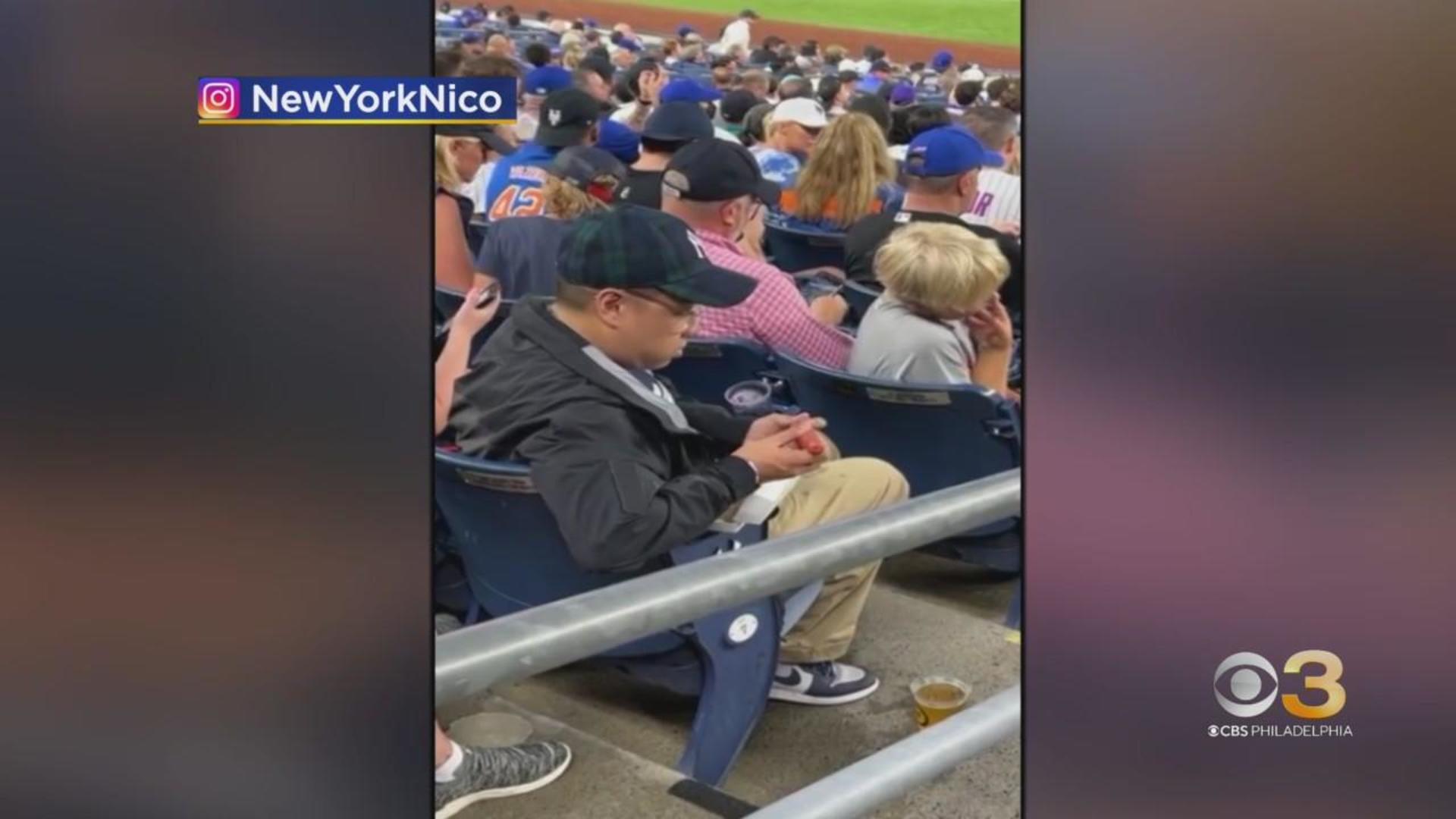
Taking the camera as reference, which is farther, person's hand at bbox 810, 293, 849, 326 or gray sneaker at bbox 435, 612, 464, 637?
person's hand at bbox 810, 293, 849, 326

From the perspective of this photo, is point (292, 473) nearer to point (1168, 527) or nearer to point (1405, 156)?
point (1168, 527)

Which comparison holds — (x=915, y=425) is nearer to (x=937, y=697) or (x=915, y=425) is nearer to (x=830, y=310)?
(x=830, y=310)

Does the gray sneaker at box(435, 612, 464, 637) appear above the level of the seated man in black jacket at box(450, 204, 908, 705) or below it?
below

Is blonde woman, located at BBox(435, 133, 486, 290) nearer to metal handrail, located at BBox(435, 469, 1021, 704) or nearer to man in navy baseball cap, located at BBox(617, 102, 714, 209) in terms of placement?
man in navy baseball cap, located at BBox(617, 102, 714, 209)

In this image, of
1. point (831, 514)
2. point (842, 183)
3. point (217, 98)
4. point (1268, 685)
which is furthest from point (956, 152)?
point (217, 98)

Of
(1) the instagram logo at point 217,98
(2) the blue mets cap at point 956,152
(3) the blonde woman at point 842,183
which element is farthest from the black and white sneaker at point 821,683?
(1) the instagram logo at point 217,98

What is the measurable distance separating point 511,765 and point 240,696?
17.6 inches

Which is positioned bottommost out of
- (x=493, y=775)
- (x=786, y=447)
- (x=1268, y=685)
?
(x=493, y=775)

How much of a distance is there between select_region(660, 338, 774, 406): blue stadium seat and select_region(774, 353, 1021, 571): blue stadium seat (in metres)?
0.05

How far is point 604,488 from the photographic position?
1943 millimetres

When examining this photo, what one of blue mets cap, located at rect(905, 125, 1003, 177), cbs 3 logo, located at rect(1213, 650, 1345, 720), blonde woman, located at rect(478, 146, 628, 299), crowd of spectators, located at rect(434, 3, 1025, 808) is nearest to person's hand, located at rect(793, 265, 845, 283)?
crowd of spectators, located at rect(434, 3, 1025, 808)

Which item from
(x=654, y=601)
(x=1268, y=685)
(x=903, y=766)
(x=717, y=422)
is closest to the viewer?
(x=654, y=601)

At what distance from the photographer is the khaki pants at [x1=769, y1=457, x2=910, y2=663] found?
6.73 ft

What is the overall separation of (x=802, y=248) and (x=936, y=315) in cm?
25
